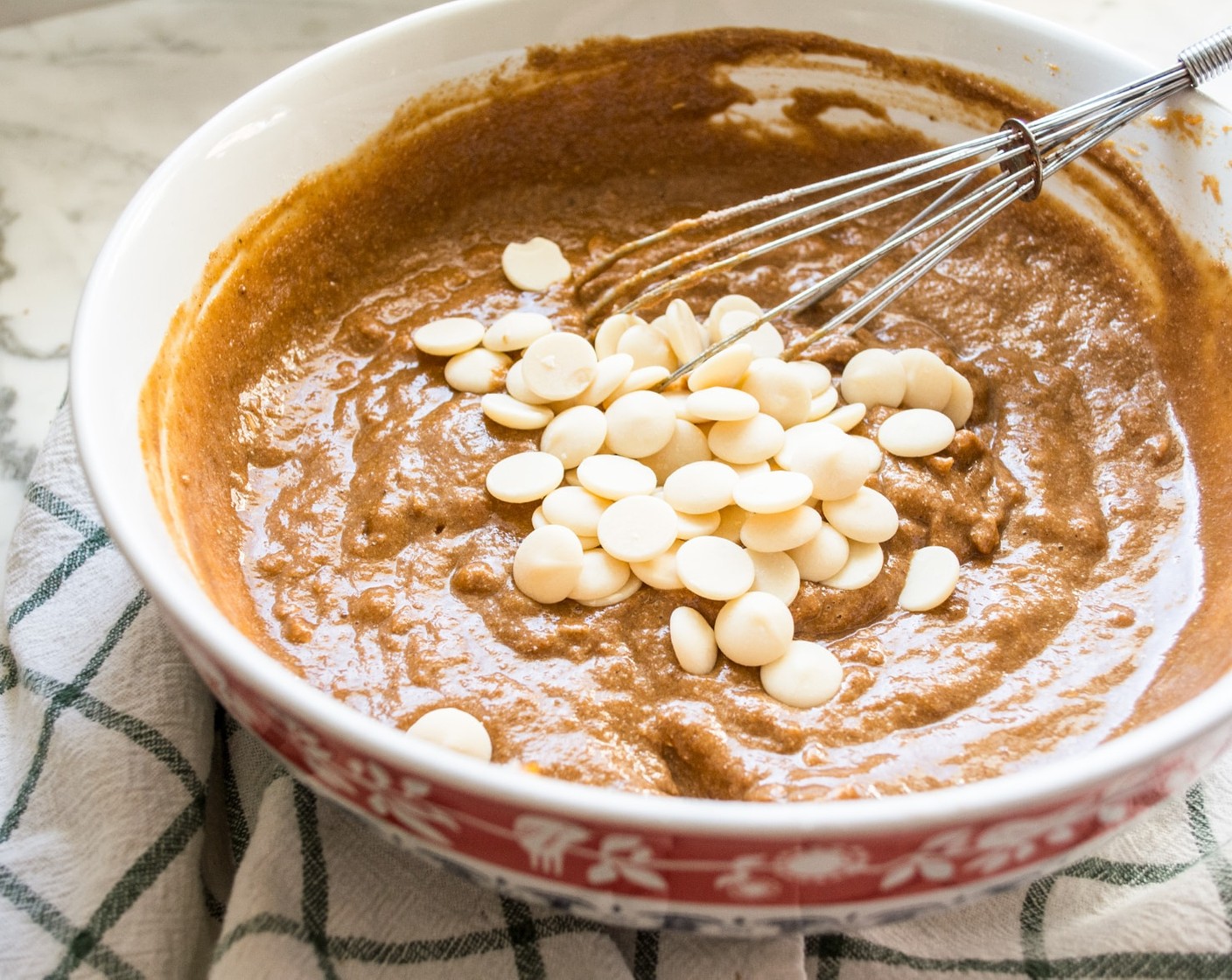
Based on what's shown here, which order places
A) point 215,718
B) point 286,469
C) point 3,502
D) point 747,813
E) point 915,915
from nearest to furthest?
point 747,813
point 915,915
point 215,718
point 286,469
point 3,502

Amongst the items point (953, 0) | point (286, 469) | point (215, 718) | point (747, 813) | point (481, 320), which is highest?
point (953, 0)

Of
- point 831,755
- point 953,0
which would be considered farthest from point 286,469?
point 953,0

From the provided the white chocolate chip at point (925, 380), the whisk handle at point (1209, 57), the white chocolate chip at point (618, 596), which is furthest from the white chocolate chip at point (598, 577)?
the whisk handle at point (1209, 57)

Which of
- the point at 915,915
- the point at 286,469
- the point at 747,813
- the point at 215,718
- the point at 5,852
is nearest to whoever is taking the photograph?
the point at 747,813

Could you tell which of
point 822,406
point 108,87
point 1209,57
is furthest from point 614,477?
point 108,87

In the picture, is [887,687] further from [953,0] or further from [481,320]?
[953,0]

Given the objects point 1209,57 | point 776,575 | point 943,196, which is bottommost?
point 776,575

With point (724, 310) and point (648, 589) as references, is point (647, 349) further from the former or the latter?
point (648, 589)
